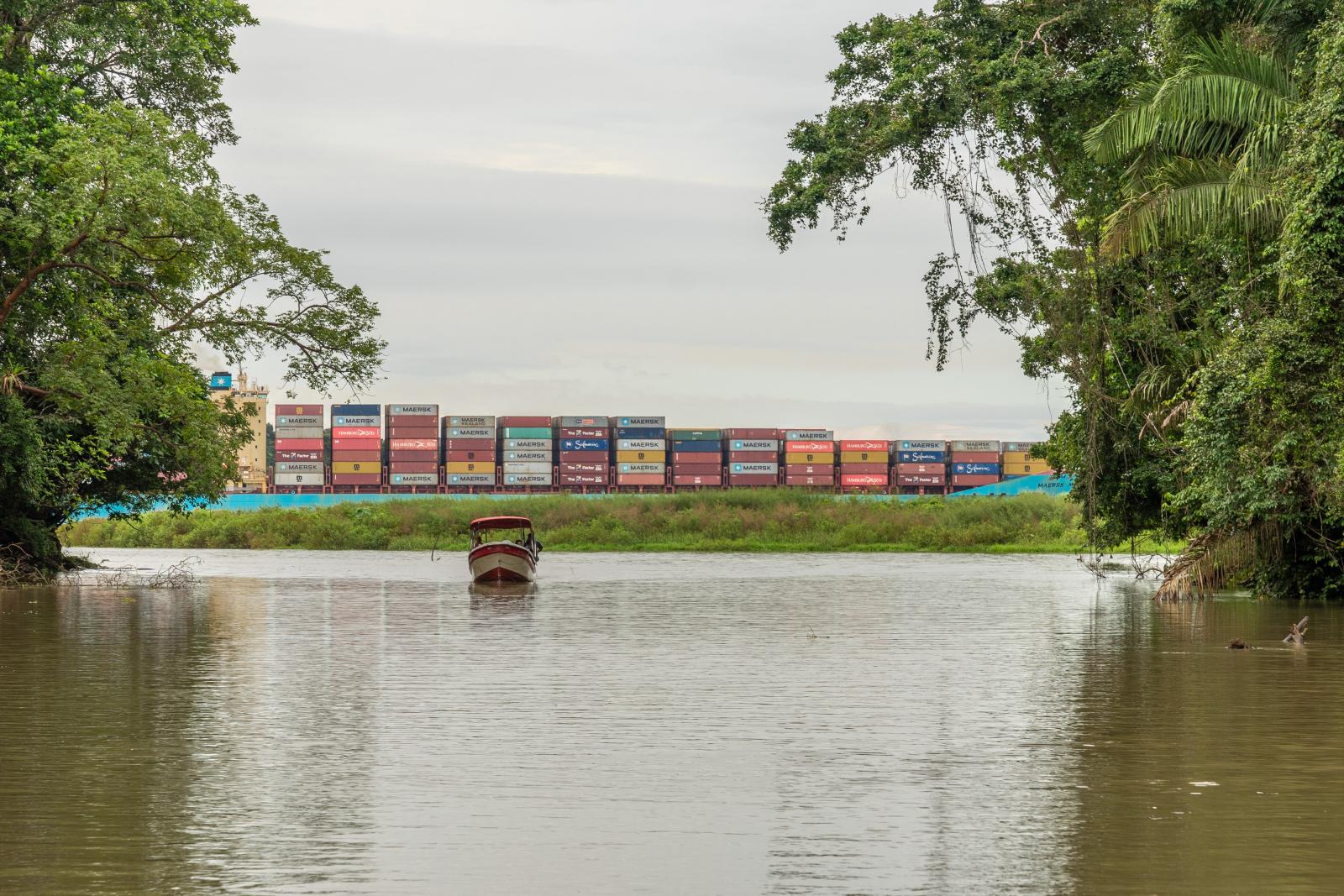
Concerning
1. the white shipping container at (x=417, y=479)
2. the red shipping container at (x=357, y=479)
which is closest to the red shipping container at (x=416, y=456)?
the white shipping container at (x=417, y=479)

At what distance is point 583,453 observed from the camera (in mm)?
114062

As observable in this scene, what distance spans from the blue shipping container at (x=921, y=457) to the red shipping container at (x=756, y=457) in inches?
397

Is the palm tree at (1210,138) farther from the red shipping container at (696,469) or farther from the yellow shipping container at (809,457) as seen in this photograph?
the yellow shipping container at (809,457)

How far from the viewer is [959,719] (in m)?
13.2

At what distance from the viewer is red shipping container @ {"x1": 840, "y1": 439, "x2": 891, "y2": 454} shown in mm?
117062

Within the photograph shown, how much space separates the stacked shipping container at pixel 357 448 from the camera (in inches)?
4380

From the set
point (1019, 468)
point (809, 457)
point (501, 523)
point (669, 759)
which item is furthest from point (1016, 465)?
point (669, 759)

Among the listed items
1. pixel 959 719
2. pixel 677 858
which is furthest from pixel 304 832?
pixel 959 719

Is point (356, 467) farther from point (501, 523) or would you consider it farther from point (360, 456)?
point (501, 523)

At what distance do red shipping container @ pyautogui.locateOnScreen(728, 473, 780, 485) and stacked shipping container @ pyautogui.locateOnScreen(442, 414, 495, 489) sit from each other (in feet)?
63.8

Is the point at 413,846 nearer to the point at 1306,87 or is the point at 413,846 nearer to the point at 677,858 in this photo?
the point at 677,858

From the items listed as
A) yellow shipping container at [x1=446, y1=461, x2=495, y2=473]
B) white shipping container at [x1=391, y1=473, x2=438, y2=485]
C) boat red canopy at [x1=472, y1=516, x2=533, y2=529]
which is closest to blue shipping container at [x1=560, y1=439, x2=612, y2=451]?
yellow shipping container at [x1=446, y1=461, x2=495, y2=473]

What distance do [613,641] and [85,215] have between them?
549 inches

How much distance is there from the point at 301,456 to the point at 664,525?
4740 centimetres
